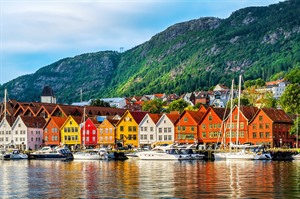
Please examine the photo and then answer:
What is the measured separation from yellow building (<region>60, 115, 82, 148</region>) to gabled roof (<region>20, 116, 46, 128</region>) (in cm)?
936

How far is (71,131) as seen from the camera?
15088 cm

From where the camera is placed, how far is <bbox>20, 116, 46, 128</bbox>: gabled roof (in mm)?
156125

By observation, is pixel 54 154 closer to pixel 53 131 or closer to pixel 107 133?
pixel 107 133

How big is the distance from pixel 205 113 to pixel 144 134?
1730cm

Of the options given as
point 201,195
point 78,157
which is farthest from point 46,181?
point 78,157

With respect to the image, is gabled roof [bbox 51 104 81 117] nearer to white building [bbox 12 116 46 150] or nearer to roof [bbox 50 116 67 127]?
roof [bbox 50 116 67 127]

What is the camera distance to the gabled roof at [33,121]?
156 meters

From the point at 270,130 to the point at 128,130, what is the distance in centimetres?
3758

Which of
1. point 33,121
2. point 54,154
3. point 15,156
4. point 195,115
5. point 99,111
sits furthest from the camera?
point 99,111

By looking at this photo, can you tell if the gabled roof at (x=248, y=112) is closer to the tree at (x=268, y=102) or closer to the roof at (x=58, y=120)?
the tree at (x=268, y=102)

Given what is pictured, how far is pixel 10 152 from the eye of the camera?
129 meters

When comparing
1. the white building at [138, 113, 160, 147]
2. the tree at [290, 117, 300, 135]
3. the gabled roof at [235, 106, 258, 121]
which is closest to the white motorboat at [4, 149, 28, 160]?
the white building at [138, 113, 160, 147]

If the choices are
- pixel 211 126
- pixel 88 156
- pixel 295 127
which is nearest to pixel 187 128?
pixel 211 126

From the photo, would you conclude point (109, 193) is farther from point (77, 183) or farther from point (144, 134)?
point (144, 134)
